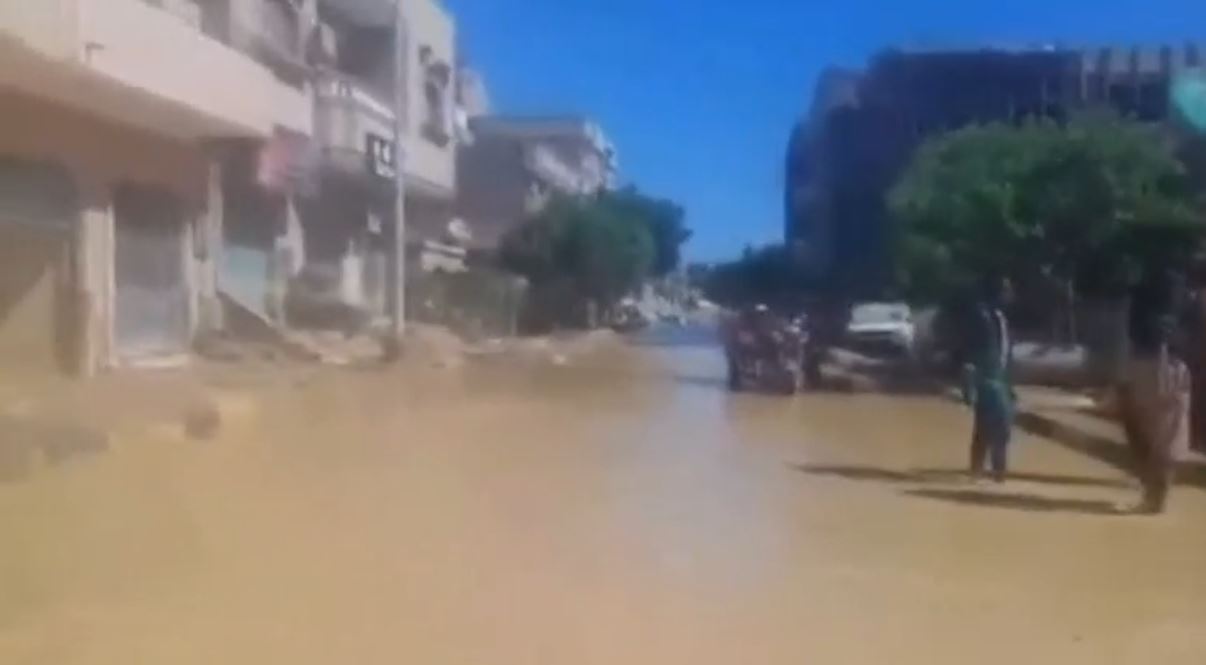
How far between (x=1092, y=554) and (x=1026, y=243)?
3.67 m

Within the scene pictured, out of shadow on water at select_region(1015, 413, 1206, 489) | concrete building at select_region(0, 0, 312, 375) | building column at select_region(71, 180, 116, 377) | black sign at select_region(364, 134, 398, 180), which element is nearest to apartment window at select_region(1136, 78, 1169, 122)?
shadow on water at select_region(1015, 413, 1206, 489)

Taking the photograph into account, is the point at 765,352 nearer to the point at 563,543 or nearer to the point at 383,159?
the point at 383,159

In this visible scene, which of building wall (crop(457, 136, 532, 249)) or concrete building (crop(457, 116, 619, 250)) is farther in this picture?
building wall (crop(457, 136, 532, 249))

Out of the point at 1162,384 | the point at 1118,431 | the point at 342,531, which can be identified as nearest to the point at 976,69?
the point at 1162,384

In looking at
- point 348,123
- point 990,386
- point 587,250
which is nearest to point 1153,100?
point 990,386

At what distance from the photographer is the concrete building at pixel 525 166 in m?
7.39

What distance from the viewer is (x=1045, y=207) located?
37.9 feet

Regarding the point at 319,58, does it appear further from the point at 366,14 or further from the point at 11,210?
the point at 11,210

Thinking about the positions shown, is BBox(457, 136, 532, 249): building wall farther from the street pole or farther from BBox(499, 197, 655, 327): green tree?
the street pole

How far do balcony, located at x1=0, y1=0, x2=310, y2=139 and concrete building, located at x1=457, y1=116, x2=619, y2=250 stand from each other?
1109 mm

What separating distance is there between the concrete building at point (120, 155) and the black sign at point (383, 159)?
34cm

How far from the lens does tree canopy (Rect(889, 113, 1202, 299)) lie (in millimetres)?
9281

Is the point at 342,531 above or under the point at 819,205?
under

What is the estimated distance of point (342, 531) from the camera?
6.58 metres
